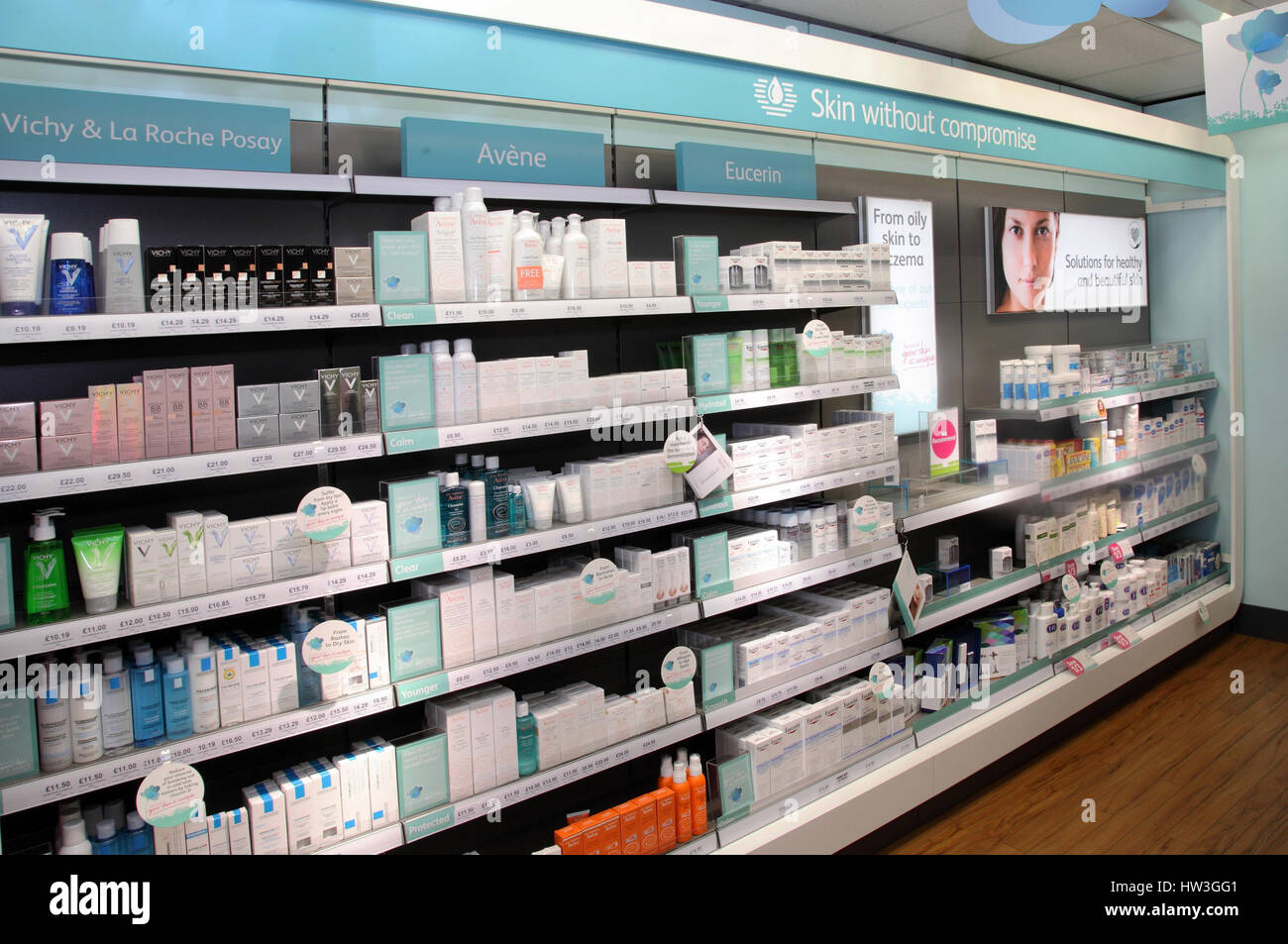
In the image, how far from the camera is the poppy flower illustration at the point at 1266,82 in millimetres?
3590

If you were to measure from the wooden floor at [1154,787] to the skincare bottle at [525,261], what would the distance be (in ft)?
9.17

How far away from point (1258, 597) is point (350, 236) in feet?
22.7

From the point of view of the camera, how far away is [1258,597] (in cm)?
657

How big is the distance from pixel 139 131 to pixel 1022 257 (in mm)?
4946

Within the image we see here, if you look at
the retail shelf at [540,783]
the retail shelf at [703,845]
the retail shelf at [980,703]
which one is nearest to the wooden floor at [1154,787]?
the retail shelf at [980,703]

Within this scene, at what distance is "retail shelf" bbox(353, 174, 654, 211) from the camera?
8.21 ft

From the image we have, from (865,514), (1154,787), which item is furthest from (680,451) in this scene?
(1154,787)

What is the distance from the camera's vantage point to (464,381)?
2.66m

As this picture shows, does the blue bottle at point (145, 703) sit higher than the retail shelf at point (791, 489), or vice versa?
the retail shelf at point (791, 489)

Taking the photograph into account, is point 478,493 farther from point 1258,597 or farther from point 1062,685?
point 1258,597

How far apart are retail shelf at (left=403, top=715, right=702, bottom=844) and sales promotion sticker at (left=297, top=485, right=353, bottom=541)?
0.90 meters

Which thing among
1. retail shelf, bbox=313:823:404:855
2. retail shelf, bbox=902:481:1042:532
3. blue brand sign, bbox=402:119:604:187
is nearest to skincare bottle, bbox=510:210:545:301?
blue brand sign, bbox=402:119:604:187
